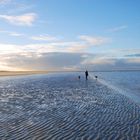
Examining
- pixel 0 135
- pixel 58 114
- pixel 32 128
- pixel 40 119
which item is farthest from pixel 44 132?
pixel 58 114

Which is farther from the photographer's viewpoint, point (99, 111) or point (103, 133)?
point (99, 111)

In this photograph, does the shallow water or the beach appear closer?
the beach

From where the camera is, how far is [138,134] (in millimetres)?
13531

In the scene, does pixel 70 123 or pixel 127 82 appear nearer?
pixel 70 123

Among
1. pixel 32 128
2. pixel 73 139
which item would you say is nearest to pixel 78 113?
pixel 32 128

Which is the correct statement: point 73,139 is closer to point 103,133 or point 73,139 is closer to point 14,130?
point 103,133

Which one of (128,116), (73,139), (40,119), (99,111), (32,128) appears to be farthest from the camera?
(99,111)

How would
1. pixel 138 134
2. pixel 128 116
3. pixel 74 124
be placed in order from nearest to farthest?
pixel 138 134
pixel 74 124
pixel 128 116

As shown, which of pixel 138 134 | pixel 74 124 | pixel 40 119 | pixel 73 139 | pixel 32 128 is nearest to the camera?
pixel 73 139

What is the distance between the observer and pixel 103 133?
13766mm

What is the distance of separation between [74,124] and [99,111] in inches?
199

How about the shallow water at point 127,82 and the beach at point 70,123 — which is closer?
the beach at point 70,123

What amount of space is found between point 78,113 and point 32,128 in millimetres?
5440

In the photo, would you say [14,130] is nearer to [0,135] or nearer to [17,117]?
[0,135]
